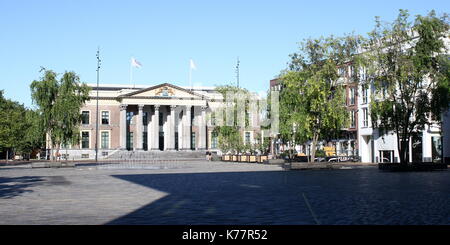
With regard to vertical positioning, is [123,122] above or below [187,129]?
above

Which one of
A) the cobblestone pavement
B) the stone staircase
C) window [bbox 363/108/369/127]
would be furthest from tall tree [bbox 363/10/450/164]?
the stone staircase

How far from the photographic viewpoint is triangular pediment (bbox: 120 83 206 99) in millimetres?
97625

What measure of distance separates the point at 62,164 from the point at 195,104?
5087cm

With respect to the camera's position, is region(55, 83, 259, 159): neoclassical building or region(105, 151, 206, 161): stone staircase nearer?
region(105, 151, 206, 161): stone staircase

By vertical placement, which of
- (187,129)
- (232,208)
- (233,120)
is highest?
(233,120)

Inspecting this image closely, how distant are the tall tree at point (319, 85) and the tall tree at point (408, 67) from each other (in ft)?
10.6

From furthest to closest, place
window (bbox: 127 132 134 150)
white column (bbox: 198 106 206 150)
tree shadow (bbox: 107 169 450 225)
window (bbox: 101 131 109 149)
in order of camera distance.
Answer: window (bbox: 127 132 134 150) → white column (bbox: 198 106 206 150) → window (bbox: 101 131 109 149) → tree shadow (bbox: 107 169 450 225)

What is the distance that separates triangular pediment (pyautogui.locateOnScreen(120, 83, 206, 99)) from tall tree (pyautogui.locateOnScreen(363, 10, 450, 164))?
213 feet

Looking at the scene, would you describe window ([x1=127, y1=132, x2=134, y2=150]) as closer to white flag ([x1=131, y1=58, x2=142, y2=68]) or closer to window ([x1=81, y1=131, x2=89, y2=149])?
window ([x1=81, y1=131, x2=89, y2=149])

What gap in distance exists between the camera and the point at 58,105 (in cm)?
5022

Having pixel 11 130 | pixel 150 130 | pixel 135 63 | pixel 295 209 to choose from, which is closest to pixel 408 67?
pixel 295 209

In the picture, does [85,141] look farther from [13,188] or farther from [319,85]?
[13,188]

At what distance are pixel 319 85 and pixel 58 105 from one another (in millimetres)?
25358
